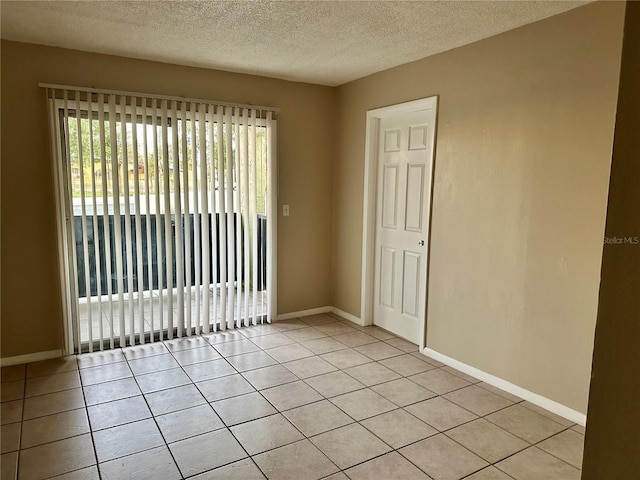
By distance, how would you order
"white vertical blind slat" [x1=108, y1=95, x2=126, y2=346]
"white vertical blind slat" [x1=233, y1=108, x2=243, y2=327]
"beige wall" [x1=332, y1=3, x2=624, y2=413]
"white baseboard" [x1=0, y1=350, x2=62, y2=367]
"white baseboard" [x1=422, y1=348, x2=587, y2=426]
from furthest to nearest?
"white vertical blind slat" [x1=233, y1=108, x2=243, y2=327] → "white vertical blind slat" [x1=108, y1=95, x2=126, y2=346] → "white baseboard" [x1=0, y1=350, x2=62, y2=367] → "white baseboard" [x1=422, y1=348, x2=587, y2=426] → "beige wall" [x1=332, y1=3, x2=624, y2=413]

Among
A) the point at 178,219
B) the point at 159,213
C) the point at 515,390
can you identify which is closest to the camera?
the point at 515,390

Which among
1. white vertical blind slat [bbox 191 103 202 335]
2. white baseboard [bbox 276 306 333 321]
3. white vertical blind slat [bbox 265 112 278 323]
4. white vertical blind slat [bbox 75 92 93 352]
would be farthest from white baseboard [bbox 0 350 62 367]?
white baseboard [bbox 276 306 333 321]

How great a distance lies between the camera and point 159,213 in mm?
3695

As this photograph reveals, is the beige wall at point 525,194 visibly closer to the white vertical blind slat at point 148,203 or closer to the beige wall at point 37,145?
the beige wall at point 37,145

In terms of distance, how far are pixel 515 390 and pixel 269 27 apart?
9.71 ft

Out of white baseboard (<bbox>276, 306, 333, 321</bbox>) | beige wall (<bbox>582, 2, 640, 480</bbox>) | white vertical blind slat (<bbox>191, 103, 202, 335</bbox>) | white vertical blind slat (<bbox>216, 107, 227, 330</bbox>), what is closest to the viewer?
beige wall (<bbox>582, 2, 640, 480</bbox>)

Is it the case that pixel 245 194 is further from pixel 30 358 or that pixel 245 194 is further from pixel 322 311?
pixel 30 358

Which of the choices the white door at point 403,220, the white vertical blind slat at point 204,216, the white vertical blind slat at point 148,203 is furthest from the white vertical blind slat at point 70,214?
the white door at point 403,220

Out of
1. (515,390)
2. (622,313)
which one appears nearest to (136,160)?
(515,390)

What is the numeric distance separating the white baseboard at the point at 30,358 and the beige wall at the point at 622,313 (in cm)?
388

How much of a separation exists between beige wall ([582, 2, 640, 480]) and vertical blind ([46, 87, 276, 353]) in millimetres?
3577

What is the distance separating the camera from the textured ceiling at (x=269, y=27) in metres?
2.51

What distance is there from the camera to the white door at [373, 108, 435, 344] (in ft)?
12.1

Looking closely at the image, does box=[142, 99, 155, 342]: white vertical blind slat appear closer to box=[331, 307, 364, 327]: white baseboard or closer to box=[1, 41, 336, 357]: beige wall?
box=[1, 41, 336, 357]: beige wall
